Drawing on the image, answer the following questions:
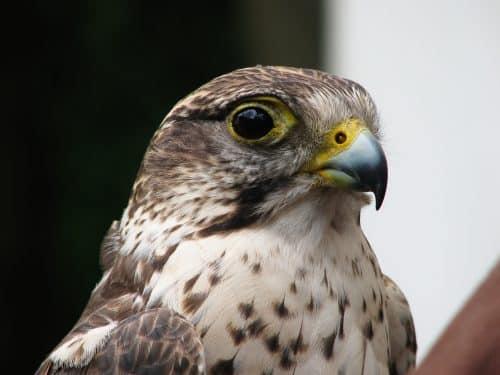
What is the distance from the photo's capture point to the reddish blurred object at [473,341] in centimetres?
132

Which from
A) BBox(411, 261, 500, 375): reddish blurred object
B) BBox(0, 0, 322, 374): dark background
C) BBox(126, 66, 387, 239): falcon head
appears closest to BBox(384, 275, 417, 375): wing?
BBox(126, 66, 387, 239): falcon head

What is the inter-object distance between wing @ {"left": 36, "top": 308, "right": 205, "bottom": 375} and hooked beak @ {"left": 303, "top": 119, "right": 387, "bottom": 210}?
506 millimetres

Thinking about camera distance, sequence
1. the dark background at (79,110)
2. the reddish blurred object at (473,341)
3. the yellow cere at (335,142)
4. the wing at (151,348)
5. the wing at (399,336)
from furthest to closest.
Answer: the dark background at (79,110)
the wing at (399,336)
the yellow cere at (335,142)
the wing at (151,348)
the reddish blurred object at (473,341)

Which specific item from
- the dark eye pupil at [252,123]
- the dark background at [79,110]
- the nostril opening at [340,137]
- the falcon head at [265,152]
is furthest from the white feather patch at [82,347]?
the dark background at [79,110]

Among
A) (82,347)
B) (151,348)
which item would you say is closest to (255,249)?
(151,348)

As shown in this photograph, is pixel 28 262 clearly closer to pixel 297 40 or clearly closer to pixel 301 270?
pixel 297 40

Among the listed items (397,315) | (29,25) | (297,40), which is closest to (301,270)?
(397,315)

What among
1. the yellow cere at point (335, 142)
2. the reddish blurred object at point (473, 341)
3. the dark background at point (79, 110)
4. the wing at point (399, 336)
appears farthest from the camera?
the dark background at point (79, 110)

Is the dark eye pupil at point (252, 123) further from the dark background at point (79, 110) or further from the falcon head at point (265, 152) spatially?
the dark background at point (79, 110)

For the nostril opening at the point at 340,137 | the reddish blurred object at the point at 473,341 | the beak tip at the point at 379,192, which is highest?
→ the nostril opening at the point at 340,137

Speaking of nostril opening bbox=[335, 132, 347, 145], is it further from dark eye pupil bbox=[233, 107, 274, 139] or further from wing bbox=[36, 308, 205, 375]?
wing bbox=[36, 308, 205, 375]

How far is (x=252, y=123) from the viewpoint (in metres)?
2.48

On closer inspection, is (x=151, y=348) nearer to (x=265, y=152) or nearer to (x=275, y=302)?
(x=275, y=302)

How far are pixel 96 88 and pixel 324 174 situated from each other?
440 centimetres
